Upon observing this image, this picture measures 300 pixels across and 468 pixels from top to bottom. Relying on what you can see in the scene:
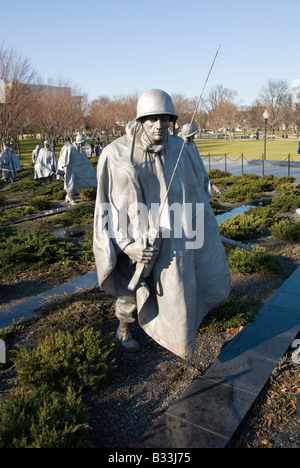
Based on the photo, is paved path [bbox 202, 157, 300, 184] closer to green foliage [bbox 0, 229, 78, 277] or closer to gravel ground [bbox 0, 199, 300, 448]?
green foliage [bbox 0, 229, 78, 277]

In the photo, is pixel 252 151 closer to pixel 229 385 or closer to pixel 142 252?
→ pixel 229 385

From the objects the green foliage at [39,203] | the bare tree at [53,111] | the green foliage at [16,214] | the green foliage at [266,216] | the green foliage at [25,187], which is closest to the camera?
the green foliage at [266,216]

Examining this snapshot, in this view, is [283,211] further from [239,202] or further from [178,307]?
[178,307]

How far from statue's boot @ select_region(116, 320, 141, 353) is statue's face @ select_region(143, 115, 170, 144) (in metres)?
1.86

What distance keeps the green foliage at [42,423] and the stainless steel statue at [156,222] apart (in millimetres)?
948

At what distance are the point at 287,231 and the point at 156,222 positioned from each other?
5.39 metres

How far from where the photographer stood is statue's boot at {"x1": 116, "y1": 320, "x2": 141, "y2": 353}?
12.5ft

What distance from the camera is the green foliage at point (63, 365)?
322 centimetres

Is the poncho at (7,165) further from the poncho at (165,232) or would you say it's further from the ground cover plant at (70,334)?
the poncho at (165,232)

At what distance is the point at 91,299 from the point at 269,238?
4519 millimetres

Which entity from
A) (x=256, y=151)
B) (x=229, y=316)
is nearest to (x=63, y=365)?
(x=229, y=316)

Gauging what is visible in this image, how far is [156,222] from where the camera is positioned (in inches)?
118

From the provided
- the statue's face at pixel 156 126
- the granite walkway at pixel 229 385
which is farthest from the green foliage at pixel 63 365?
the statue's face at pixel 156 126

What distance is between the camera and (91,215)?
33.6ft
